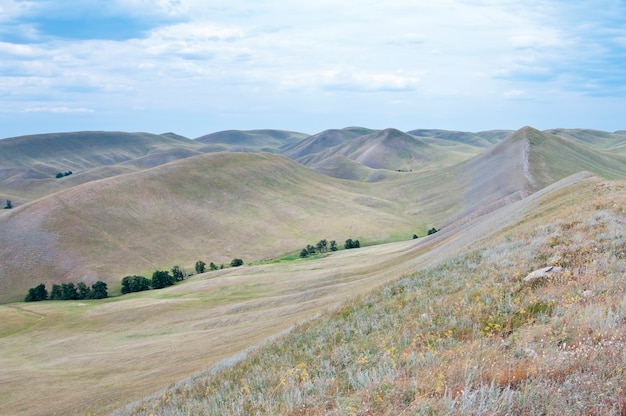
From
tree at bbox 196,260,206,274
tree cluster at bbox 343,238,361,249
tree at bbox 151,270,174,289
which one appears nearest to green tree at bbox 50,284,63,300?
tree at bbox 151,270,174,289

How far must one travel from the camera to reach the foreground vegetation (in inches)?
281

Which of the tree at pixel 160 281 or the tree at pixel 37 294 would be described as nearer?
the tree at pixel 37 294

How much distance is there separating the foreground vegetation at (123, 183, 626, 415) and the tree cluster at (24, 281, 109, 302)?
293 ft

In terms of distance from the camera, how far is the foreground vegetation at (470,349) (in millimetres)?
7125

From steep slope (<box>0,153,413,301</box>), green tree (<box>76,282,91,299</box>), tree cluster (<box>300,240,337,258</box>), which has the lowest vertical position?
green tree (<box>76,282,91,299</box>)

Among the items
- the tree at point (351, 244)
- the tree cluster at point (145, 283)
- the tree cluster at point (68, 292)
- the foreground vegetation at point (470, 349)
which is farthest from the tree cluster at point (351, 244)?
the foreground vegetation at point (470, 349)

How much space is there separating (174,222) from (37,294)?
2095 inches

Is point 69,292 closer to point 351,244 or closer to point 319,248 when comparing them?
point 319,248

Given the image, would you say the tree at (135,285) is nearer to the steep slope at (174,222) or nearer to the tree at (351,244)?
the steep slope at (174,222)

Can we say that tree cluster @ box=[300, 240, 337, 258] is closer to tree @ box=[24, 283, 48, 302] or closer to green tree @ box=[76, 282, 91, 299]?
green tree @ box=[76, 282, 91, 299]

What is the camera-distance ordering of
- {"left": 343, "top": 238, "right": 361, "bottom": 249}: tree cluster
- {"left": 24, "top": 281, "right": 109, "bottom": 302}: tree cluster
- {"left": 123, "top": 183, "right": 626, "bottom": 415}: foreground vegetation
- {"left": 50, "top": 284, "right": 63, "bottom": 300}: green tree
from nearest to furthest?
Result: {"left": 123, "top": 183, "right": 626, "bottom": 415}: foreground vegetation → {"left": 24, "top": 281, "right": 109, "bottom": 302}: tree cluster → {"left": 50, "top": 284, "right": 63, "bottom": 300}: green tree → {"left": 343, "top": 238, "right": 361, "bottom": 249}: tree cluster

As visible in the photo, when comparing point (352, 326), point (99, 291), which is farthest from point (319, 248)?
point (352, 326)

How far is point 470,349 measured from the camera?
31.5ft

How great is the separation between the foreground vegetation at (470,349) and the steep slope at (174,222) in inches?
4117
